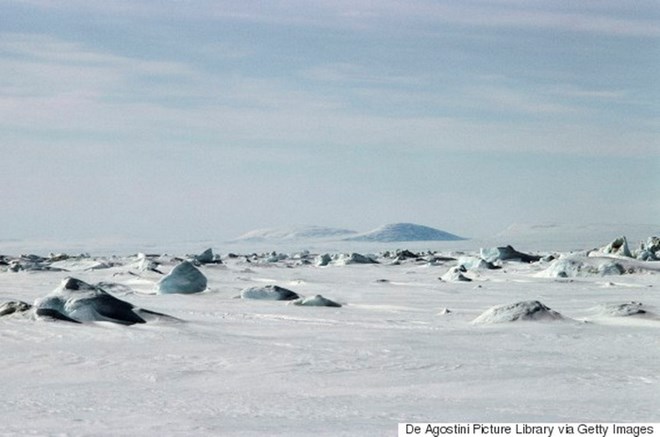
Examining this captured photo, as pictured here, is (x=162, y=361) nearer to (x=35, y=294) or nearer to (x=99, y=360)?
(x=99, y=360)

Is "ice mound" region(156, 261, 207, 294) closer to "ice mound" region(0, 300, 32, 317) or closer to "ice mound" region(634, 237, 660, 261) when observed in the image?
"ice mound" region(0, 300, 32, 317)

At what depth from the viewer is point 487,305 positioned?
8.50 metres

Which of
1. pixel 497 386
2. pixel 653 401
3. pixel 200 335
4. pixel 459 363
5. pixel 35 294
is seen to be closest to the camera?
pixel 653 401

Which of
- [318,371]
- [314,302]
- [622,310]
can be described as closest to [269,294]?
[314,302]

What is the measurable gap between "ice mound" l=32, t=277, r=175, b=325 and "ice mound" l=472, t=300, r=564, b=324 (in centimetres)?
234

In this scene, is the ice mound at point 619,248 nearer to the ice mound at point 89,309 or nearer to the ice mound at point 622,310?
the ice mound at point 622,310

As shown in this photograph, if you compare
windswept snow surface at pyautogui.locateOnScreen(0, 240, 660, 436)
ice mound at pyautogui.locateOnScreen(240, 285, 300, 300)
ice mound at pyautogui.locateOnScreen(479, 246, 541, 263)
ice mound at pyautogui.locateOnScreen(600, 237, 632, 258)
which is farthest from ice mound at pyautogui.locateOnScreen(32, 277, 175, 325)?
ice mound at pyautogui.locateOnScreen(479, 246, 541, 263)

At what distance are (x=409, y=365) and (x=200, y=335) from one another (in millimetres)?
1676

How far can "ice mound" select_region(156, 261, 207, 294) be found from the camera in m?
10.1

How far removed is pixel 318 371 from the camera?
14.6 feet

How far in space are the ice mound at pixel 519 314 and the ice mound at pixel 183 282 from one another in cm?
433

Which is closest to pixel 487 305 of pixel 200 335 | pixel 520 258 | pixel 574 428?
pixel 200 335

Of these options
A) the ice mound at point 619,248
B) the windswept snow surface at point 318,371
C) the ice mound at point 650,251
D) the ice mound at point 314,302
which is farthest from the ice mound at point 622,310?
the ice mound at point 619,248

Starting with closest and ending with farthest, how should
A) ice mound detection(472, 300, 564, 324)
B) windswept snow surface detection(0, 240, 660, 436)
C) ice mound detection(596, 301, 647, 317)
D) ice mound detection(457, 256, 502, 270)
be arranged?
windswept snow surface detection(0, 240, 660, 436) → ice mound detection(472, 300, 564, 324) → ice mound detection(596, 301, 647, 317) → ice mound detection(457, 256, 502, 270)
